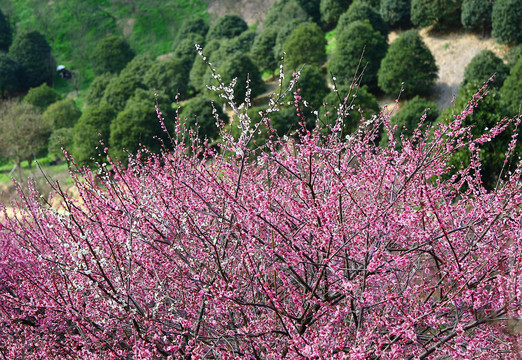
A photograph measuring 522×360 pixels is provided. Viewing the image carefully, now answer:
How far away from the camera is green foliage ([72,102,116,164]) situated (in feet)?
82.4

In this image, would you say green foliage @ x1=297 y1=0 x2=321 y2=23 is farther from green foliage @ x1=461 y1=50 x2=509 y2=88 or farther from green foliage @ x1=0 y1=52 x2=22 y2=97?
green foliage @ x1=0 y1=52 x2=22 y2=97

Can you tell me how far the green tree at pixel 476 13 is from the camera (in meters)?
22.3

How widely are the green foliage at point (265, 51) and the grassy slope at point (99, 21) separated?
26.4 meters

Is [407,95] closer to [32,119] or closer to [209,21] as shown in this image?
[32,119]

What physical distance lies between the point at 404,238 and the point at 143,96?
26.6 m

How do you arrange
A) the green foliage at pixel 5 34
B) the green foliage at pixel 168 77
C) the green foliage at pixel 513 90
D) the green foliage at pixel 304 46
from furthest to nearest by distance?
the green foliage at pixel 5 34 < the green foliage at pixel 168 77 < the green foliage at pixel 304 46 < the green foliage at pixel 513 90

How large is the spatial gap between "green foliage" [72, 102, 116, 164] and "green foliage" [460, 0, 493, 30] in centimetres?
1924

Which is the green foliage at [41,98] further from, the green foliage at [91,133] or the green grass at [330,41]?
the green grass at [330,41]

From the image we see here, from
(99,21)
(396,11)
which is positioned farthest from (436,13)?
(99,21)

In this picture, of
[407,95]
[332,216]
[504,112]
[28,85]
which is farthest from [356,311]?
[28,85]

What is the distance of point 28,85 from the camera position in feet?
162

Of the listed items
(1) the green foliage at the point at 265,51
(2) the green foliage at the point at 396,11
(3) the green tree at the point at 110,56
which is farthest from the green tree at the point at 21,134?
(2) the green foliage at the point at 396,11

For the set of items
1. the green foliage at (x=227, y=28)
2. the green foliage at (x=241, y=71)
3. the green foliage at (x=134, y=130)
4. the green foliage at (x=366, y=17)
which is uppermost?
the green foliage at (x=366, y=17)

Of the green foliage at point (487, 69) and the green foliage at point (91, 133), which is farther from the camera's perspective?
the green foliage at point (91, 133)
